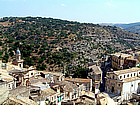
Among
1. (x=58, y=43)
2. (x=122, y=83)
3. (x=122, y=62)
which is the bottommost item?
(x=122, y=83)

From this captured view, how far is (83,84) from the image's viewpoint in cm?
668

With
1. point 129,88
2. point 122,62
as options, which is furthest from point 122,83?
point 122,62

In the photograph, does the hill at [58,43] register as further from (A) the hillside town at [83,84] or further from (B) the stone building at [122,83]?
(B) the stone building at [122,83]

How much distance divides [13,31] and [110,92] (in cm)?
996

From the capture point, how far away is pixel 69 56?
35.6ft

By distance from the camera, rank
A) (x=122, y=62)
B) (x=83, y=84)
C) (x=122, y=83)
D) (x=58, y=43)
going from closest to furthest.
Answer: (x=83, y=84)
(x=122, y=83)
(x=122, y=62)
(x=58, y=43)

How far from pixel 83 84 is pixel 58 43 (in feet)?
24.4

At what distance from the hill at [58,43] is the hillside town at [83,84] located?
44.9 inches

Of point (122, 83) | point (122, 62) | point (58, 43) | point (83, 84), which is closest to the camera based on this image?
point (83, 84)

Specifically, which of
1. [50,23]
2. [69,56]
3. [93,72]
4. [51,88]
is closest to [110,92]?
[93,72]

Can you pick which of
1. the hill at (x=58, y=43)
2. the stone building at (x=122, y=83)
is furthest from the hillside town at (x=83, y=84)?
the hill at (x=58, y=43)

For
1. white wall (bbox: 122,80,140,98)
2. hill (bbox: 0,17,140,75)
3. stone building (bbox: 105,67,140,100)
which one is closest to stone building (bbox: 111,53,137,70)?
hill (bbox: 0,17,140,75)

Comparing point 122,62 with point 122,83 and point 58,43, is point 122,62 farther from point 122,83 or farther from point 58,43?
point 58,43
